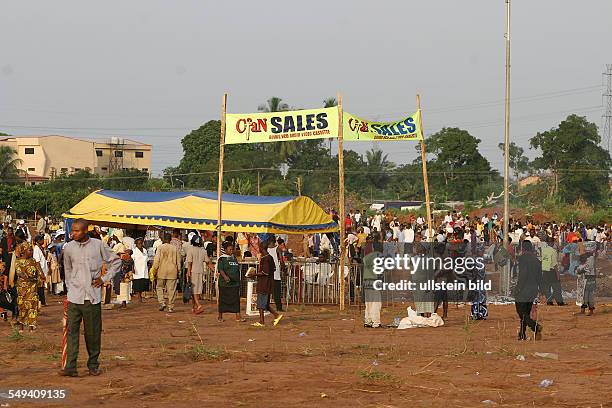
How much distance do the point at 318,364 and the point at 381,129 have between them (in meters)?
9.69

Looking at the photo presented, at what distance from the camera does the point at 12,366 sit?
40.4 feet

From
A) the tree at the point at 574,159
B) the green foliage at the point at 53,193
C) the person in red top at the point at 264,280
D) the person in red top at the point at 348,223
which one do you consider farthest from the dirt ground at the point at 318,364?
the tree at the point at 574,159

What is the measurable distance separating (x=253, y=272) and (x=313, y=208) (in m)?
6.28

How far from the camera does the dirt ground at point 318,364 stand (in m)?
10.2

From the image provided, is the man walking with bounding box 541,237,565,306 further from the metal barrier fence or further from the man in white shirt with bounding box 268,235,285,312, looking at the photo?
the man in white shirt with bounding box 268,235,285,312

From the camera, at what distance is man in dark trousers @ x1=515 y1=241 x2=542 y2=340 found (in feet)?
52.7

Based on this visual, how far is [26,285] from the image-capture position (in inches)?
648

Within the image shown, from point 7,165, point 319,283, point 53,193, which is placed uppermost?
point 7,165

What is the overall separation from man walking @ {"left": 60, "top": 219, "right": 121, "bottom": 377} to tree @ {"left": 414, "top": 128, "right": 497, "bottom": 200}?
6885cm

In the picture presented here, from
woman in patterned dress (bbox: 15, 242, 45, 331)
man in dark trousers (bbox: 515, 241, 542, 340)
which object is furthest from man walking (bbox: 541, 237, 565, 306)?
woman in patterned dress (bbox: 15, 242, 45, 331)

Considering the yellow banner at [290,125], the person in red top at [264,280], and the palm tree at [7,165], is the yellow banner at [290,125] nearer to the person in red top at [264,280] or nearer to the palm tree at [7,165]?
the person in red top at [264,280]

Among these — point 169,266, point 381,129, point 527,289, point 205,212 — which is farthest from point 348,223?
point 527,289

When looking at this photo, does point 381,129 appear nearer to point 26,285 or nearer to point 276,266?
point 276,266

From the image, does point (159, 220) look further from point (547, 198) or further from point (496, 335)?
point (547, 198)
